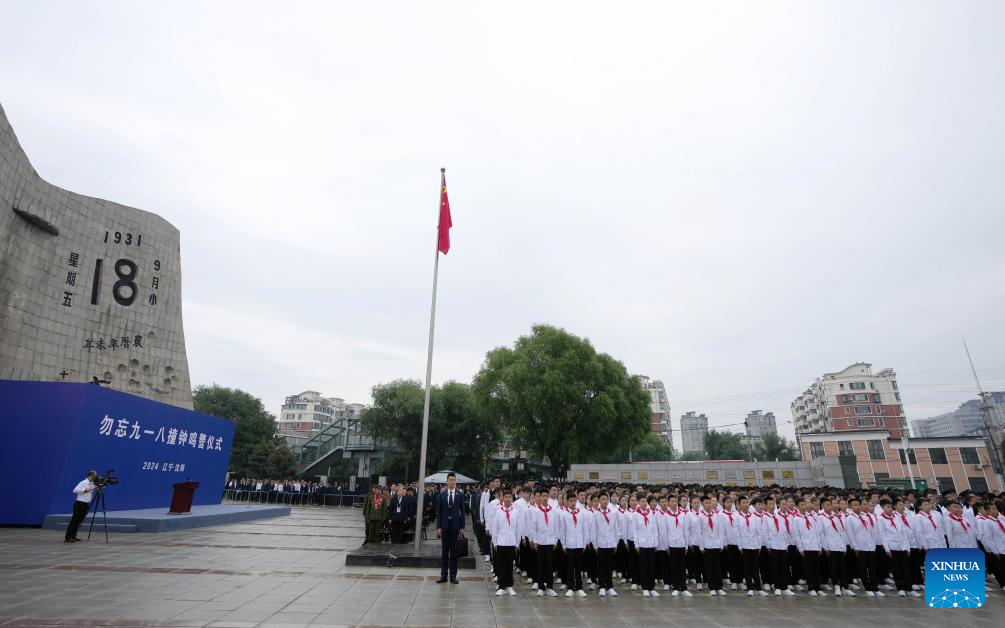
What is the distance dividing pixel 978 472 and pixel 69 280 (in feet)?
205

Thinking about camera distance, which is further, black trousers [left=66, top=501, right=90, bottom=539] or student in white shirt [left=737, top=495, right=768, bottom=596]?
black trousers [left=66, top=501, right=90, bottom=539]

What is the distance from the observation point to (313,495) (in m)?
33.9

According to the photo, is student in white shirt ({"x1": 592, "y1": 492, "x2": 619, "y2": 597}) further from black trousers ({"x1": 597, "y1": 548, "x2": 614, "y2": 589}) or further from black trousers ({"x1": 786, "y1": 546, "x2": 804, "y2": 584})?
black trousers ({"x1": 786, "y1": 546, "x2": 804, "y2": 584})

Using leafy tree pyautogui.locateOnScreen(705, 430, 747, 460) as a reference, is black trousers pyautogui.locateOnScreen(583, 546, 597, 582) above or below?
below

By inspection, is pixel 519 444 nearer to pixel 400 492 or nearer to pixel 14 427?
pixel 400 492

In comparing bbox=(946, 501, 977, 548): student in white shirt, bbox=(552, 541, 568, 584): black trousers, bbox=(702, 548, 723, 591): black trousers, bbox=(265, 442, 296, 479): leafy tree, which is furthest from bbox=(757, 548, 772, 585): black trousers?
bbox=(265, 442, 296, 479): leafy tree

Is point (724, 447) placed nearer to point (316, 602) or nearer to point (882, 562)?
point (882, 562)

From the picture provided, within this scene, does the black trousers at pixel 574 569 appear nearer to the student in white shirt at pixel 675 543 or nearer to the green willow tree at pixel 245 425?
the student in white shirt at pixel 675 543

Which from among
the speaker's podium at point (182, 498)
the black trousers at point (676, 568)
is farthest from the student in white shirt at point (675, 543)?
the speaker's podium at point (182, 498)

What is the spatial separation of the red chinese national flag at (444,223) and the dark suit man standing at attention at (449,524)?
6.13 m

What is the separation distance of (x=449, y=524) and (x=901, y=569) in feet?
26.2

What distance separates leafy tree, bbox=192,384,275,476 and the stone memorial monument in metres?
30.9

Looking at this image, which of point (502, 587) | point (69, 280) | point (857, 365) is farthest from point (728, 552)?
point (857, 365)

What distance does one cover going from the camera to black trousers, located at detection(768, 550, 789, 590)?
27.8ft
